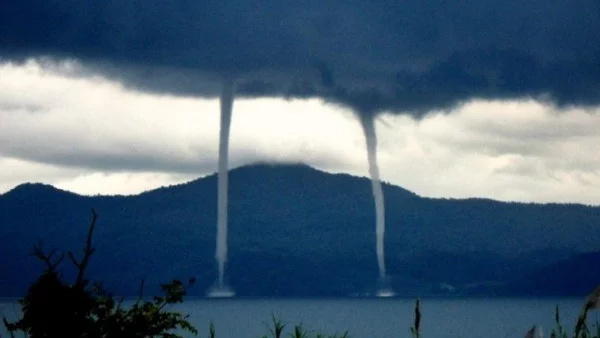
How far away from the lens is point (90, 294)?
13.9 metres

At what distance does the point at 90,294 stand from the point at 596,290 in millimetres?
7158

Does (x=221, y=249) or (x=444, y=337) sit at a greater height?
(x=221, y=249)

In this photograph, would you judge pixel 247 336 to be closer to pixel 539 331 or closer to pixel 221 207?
pixel 221 207

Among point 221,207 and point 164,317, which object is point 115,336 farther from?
point 221,207

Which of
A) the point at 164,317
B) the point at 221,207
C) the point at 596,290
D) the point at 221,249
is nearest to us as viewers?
the point at 596,290

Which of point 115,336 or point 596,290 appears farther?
point 115,336

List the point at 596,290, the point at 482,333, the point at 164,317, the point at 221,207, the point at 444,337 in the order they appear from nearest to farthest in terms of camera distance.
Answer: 1. the point at 596,290
2. the point at 164,317
3. the point at 221,207
4. the point at 444,337
5. the point at 482,333

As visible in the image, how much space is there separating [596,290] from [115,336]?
22.9ft

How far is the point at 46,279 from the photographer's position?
13445mm

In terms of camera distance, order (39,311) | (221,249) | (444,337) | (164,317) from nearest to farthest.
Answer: (39,311)
(164,317)
(221,249)
(444,337)

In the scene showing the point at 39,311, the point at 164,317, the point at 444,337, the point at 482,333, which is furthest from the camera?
the point at 482,333

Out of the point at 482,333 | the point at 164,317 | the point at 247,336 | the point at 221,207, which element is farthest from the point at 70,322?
the point at 482,333

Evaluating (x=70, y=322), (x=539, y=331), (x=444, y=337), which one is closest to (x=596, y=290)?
(x=539, y=331)

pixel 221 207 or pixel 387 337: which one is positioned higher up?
pixel 221 207
